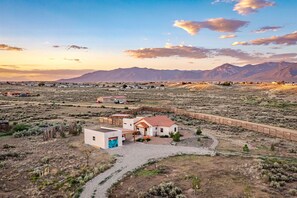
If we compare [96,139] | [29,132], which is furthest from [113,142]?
[29,132]

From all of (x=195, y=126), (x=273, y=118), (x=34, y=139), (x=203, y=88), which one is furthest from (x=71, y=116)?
(x=203, y=88)

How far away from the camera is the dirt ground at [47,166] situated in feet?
72.3

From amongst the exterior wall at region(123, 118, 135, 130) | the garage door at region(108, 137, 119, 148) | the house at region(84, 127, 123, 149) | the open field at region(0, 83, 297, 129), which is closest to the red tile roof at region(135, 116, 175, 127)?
the exterior wall at region(123, 118, 135, 130)

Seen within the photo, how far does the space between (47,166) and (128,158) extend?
7534 mm

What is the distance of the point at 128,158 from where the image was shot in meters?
29.3

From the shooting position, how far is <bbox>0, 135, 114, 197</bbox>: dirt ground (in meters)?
22.0

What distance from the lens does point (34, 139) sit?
38688 mm

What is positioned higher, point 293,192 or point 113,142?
point 113,142

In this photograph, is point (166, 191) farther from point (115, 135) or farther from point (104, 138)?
point (115, 135)

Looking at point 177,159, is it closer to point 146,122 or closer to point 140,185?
point 140,185

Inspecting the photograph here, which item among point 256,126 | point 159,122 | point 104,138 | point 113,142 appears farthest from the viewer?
point 256,126

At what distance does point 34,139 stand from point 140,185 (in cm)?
2179

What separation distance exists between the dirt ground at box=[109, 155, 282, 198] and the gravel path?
39.6 inches

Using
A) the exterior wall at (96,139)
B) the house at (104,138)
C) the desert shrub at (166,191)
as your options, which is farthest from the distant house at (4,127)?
the desert shrub at (166,191)
